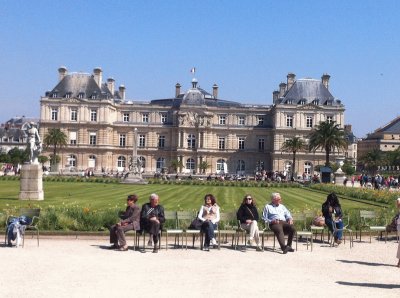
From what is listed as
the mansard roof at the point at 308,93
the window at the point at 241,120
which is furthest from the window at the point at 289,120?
the window at the point at 241,120

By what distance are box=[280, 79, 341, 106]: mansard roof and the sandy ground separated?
76738 mm

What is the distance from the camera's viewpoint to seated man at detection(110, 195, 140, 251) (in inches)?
617

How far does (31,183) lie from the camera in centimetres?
2823

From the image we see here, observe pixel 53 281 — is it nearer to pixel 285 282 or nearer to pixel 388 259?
pixel 285 282

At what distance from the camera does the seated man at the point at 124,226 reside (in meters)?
15.7

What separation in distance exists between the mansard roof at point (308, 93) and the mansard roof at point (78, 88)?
29397mm

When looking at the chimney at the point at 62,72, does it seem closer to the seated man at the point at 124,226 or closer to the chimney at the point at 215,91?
the chimney at the point at 215,91

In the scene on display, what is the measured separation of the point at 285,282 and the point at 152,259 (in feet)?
12.4

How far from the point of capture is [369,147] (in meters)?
149

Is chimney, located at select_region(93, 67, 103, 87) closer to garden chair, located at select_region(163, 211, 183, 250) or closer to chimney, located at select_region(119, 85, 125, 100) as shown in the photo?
chimney, located at select_region(119, 85, 125, 100)

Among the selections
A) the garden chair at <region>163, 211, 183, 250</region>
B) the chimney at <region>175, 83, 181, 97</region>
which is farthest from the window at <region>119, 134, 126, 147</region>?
the garden chair at <region>163, 211, 183, 250</region>

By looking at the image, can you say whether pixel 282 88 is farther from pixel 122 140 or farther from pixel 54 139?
pixel 54 139

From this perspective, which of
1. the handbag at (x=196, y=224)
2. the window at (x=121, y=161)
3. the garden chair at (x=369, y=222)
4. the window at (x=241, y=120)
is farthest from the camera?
the window at (x=241, y=120)

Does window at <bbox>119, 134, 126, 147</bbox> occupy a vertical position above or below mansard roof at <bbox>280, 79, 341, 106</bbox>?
below
